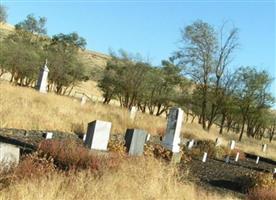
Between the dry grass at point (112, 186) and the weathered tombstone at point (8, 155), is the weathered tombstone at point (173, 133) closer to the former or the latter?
the dry grass at point (112, 186)

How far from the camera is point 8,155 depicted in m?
8.66

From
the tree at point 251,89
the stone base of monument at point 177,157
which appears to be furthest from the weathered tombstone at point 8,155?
the tree at point 251,89

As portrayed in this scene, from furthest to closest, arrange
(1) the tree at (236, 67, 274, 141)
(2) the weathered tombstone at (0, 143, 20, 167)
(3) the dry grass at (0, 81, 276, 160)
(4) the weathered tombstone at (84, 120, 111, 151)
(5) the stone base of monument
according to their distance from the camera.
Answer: (1) the tree at (236, 67, 274, 141) → (3) the dry grass at (0, 81, 276, 160) → (5) the stone base of monument → (4) the weathered tombstone at (84, 120, 111, 151) → (2) the weathered tombstone at (0, 143, 20, 167)

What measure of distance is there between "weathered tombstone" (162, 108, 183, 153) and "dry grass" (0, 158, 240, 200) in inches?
346

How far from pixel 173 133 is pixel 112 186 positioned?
472 inches

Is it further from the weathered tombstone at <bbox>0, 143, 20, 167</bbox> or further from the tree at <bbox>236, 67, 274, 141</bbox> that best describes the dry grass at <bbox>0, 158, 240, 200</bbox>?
the tree at <bbox>236, 67, 274, 141</bbox>

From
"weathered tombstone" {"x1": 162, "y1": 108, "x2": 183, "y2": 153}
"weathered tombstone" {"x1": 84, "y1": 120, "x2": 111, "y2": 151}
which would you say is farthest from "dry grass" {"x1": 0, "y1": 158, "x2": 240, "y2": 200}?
"weathered tombstone" {"x1": 162, "y1": 108, "x2": 183, "y2": 153}

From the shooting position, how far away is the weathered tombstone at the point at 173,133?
65.2ft

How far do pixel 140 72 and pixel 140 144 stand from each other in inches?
1858

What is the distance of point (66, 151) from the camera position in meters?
11.5

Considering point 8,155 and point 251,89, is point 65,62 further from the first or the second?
point 8,155

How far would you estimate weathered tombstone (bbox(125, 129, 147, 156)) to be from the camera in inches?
570

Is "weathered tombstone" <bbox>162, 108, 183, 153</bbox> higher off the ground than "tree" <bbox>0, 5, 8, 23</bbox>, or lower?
lower

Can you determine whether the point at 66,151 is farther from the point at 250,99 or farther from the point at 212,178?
the point at 250,99
